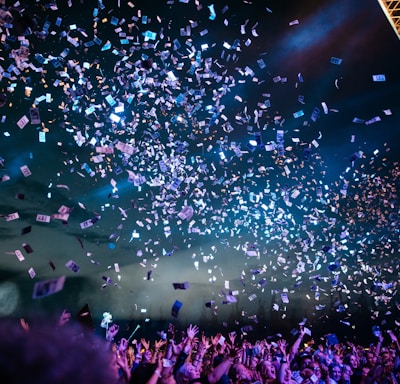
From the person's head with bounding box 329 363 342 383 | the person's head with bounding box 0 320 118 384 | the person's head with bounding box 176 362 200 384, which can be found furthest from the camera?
the person's head with bounding box 329 363 342 383

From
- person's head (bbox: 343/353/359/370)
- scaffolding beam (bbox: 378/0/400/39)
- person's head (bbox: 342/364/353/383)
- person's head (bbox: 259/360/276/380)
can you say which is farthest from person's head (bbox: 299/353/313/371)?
scaffolding beam (bbox: 378/0/400/39)

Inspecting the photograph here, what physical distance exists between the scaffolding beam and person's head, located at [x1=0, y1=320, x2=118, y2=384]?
15167 millimetres

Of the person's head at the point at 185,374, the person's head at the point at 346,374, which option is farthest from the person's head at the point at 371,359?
the person's head at the point at 185,374

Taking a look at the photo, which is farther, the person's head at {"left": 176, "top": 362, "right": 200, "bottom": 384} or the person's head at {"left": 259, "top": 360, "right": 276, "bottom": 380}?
the person's head at {"left": 259, "top": 360, "right": 276, "bottom": 380}

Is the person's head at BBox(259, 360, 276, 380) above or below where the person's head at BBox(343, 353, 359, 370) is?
above

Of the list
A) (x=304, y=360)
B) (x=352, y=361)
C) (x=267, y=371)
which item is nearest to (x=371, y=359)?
(x=352, y=361)

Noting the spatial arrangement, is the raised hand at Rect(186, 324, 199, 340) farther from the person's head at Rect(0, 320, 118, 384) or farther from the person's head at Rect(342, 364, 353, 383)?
the person's head at Rect(0, 320, 118, 384)

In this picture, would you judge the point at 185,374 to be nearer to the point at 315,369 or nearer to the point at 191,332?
the point at 191,332

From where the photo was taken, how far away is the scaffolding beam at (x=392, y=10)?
12.7m

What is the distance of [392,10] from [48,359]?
654 inches

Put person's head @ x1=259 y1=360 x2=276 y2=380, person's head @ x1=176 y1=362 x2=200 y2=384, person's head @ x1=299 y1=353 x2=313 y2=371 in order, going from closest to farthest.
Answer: person's head @ x1=176 y1=362 x2=200 y2=384, person's head @ x1=259 y1=360 x2=276 y2=380, person's head @ x1=299 y1=353 x2=313 y2=371

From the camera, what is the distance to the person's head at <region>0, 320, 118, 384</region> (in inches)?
60.2

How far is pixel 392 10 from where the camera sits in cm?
1329

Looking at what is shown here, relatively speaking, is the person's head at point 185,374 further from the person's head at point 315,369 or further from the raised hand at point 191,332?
the person's head at point 315,369
